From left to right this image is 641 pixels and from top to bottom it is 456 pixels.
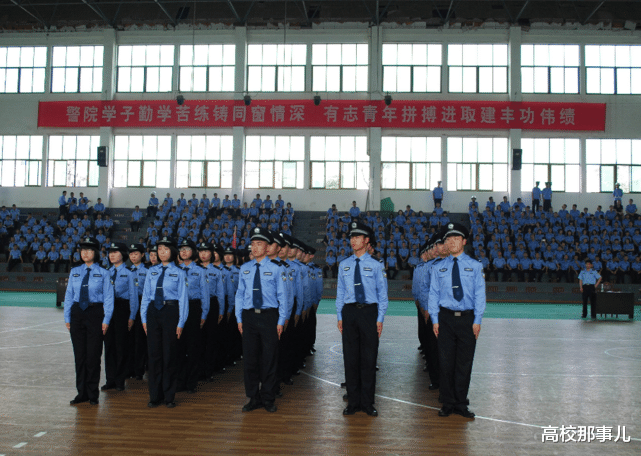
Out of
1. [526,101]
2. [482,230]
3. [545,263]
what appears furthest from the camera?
[526,101]

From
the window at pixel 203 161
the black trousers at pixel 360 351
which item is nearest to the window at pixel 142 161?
the window at pixel 203 161

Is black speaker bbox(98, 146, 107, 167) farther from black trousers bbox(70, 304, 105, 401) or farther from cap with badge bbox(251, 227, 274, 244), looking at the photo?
cap with badge bbox(251, 227, 274, 244)

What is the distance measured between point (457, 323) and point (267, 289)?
6.50 ft

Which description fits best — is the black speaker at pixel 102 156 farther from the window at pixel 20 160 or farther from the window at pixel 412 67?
the window at pixel 412 67

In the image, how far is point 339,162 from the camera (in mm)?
28281

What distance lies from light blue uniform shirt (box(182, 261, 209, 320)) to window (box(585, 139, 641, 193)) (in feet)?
83.7

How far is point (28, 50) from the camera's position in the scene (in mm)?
29859

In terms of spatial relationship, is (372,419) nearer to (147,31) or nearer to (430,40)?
(430,40)

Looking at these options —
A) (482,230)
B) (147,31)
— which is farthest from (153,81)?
(482,230)

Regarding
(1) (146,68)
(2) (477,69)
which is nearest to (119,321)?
(1) (146,68)

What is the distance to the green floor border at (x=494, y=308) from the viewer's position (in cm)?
1672

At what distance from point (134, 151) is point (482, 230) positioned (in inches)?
697

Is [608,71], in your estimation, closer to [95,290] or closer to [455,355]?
[455,355]

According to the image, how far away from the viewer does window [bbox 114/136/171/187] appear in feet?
94.6
